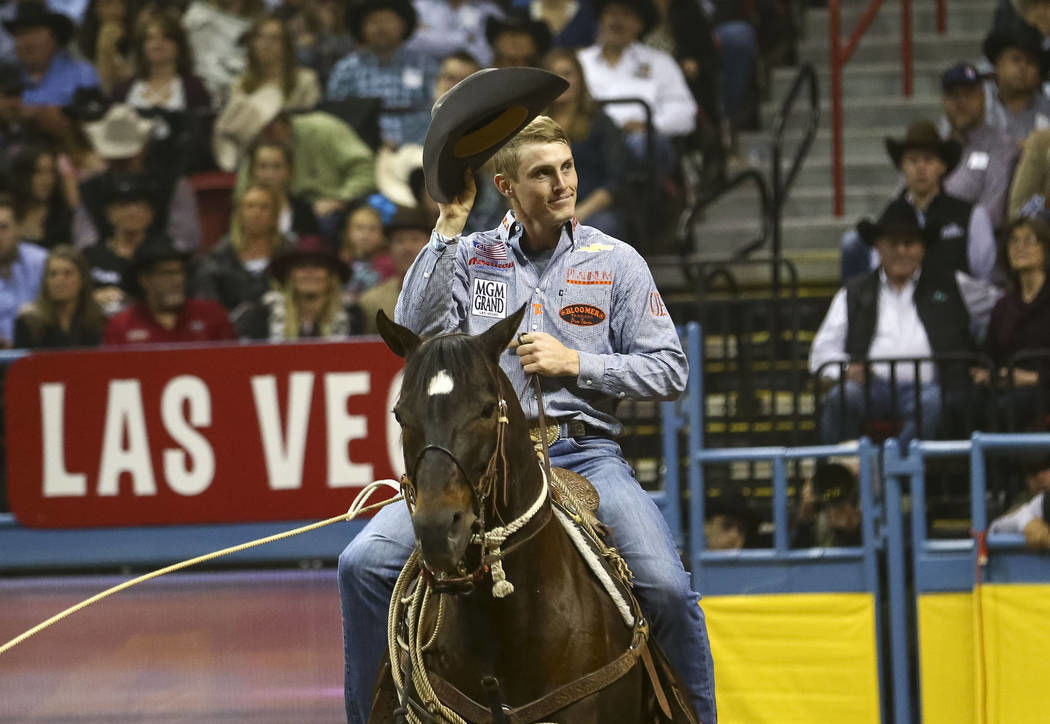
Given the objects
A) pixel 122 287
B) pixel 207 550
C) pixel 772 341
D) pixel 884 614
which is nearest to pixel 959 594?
pixel 884 614

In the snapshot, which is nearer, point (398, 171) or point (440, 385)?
point (440, 385)

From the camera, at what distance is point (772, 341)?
9461 mm

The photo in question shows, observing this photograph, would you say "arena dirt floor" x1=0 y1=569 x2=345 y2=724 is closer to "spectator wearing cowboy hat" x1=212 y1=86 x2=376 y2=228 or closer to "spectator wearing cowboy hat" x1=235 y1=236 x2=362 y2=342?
"spectator wearing cowboy hat" x1=235 y1=236 x2=362 y2=342

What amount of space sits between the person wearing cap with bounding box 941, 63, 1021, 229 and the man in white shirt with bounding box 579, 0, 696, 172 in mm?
2004

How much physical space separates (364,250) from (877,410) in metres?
3.80

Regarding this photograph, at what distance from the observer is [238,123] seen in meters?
12.0

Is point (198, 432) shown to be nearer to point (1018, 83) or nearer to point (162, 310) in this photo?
point (162, 310)

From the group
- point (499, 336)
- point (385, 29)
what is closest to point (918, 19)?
point (385, 29)

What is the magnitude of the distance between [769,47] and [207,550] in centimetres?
718

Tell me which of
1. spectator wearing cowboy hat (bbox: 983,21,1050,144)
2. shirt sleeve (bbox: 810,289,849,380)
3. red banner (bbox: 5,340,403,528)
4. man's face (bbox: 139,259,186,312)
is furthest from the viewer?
spectator wearing cowboy hat (bbox: 983,21,1050,144)

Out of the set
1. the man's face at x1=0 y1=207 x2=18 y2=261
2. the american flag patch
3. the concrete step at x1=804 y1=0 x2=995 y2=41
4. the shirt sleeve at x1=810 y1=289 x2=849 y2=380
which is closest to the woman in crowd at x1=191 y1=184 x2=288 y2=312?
the man's face at x1=0 y1=207 x2=18 y2=261

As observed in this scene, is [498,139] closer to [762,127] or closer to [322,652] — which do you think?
[322,652]

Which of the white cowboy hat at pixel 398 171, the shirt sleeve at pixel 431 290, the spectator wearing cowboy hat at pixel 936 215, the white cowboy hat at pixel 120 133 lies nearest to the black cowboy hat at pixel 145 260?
the white cowboy hat at pixel 398 171

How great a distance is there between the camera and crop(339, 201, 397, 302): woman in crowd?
34.2 ft
